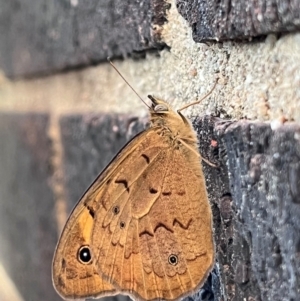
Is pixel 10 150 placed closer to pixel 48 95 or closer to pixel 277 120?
pixel 48 95

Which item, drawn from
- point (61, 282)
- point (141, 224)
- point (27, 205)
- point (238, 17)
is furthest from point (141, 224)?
point (27, 205)

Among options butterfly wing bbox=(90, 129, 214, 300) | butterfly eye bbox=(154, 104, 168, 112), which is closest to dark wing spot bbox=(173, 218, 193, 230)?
butterfly wing bbox=(90, 129, 214, 300)

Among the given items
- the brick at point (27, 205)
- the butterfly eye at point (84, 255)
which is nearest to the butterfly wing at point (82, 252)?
the butterfly eye at point (84, 255)

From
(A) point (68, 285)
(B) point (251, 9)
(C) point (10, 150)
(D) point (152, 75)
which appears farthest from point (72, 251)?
(C) point (10, 150)

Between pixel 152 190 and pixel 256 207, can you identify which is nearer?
pixel 256 207

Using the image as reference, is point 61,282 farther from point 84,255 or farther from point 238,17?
point 238,17

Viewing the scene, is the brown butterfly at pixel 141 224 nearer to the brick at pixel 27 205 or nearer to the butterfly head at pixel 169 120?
the butterfly head at pixel 169 120

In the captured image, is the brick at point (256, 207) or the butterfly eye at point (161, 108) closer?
the brick at point (256, 207)

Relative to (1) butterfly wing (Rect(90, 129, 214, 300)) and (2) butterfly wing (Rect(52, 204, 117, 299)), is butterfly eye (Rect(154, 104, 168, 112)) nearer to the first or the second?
(1) butterfly wing (Rect(90, 129, 214, 300))
